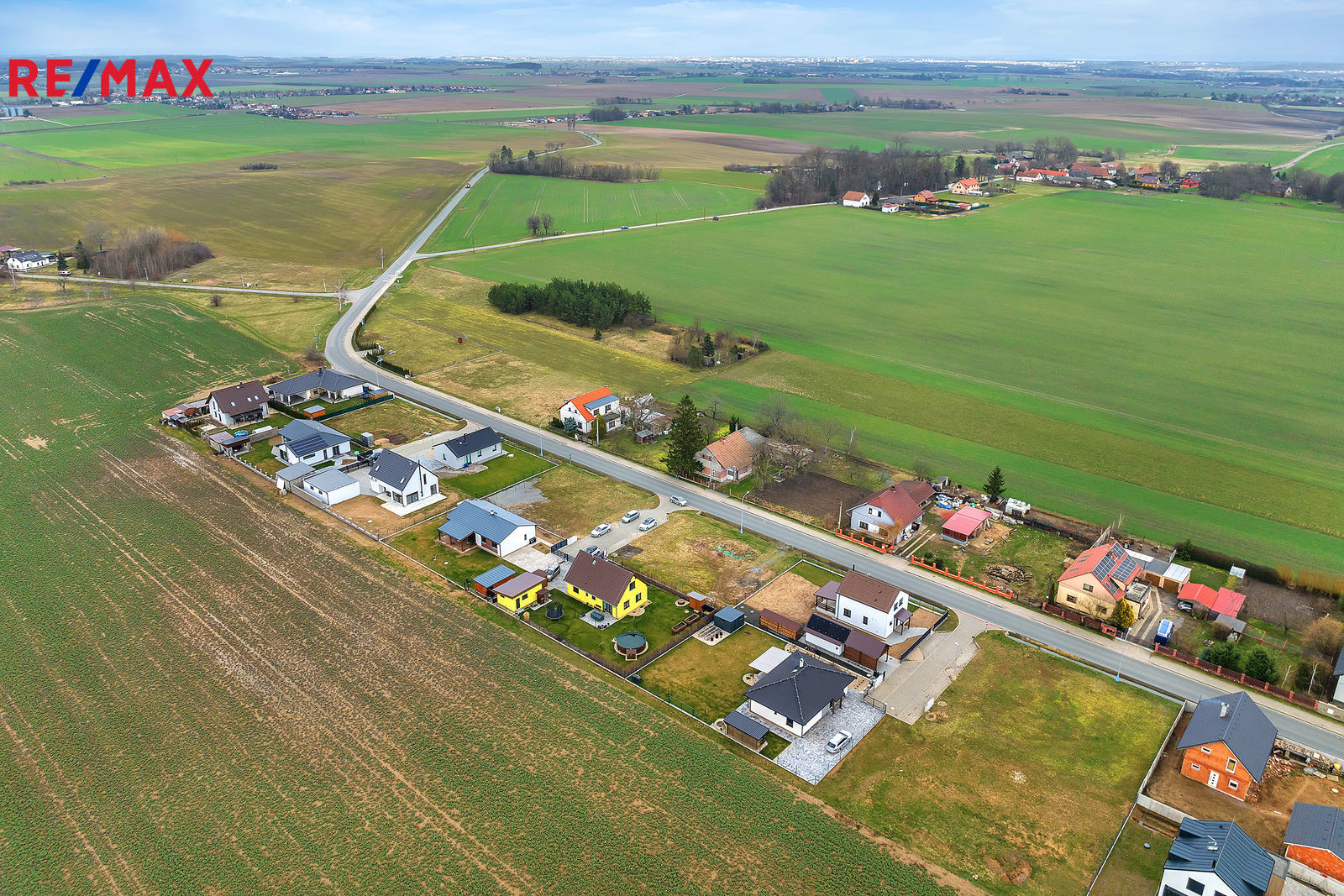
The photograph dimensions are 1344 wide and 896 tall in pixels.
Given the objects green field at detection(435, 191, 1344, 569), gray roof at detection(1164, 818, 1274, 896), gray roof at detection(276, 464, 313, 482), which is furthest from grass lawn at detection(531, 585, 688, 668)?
green field at detection(435, 191, 1344, 569)

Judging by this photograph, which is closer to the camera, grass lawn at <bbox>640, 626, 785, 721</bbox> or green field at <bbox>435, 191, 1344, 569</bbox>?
grass lawn at <bbox>640, 626, 785, 721</bbox>

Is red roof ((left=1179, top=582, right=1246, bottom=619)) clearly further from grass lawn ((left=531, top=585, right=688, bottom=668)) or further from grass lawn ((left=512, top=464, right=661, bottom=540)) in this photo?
grass lawn ((left=512, top=464, right=661, bottom=540))

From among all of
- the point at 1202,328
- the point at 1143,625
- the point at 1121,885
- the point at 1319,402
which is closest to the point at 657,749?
the point at 1121,885

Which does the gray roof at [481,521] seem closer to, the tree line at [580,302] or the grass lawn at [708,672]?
the grass lawn at [708,672]

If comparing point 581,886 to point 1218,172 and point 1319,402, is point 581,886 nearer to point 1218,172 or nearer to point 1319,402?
point 1319,402

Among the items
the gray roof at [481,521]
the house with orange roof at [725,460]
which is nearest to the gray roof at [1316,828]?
the house with orange roof at [725,460]

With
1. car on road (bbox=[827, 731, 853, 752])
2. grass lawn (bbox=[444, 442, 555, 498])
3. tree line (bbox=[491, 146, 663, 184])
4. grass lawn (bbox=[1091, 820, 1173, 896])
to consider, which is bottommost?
grass lawn (bbox=[1091, 820, 1173, 896])

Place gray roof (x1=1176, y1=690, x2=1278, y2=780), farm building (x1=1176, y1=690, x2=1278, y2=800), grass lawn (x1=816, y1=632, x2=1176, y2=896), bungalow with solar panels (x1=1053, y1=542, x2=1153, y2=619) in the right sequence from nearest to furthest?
grass lawn (x1=816, y1=632, x2=1176, y2=896) < farm building (x1=1176, y1=690, x2=1278, y2=800) < gray roof (x1=1176, y1=690, x2=1278, y2=780) < bungalow with solar panels (x1=1053, y1=542, x2=1153, y2=619)
